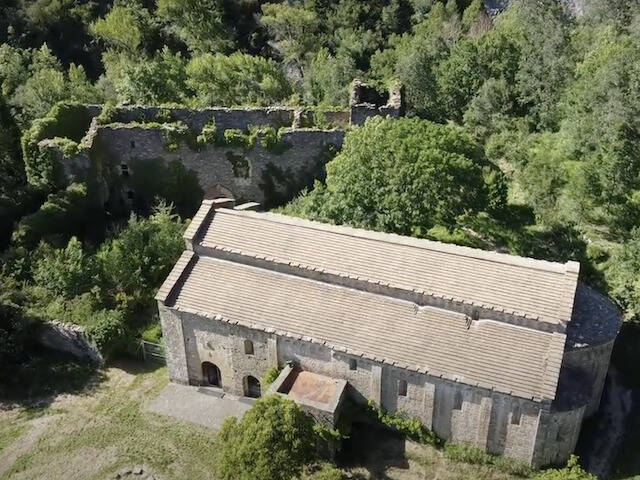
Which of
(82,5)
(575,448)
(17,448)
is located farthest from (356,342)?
(82,5)

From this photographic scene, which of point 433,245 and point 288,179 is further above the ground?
point 433,245

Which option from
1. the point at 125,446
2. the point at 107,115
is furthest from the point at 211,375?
the point at 107,115

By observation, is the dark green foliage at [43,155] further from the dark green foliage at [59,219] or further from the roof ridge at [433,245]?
the roof ridge at [433,245]

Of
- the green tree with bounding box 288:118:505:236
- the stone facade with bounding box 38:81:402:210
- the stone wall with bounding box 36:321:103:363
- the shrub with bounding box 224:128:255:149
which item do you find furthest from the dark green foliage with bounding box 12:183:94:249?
the green tree with bounding box 288:118:505:236

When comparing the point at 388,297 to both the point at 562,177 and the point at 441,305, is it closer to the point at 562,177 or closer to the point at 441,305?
the point at 441,305

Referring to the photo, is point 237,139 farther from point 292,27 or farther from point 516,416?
point 292,27

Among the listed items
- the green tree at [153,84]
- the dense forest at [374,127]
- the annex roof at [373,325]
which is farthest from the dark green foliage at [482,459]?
the green tree at [153,84]

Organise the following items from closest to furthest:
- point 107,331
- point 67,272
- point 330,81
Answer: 1. point 107,331
2. point 67,272
3. point 330,81
